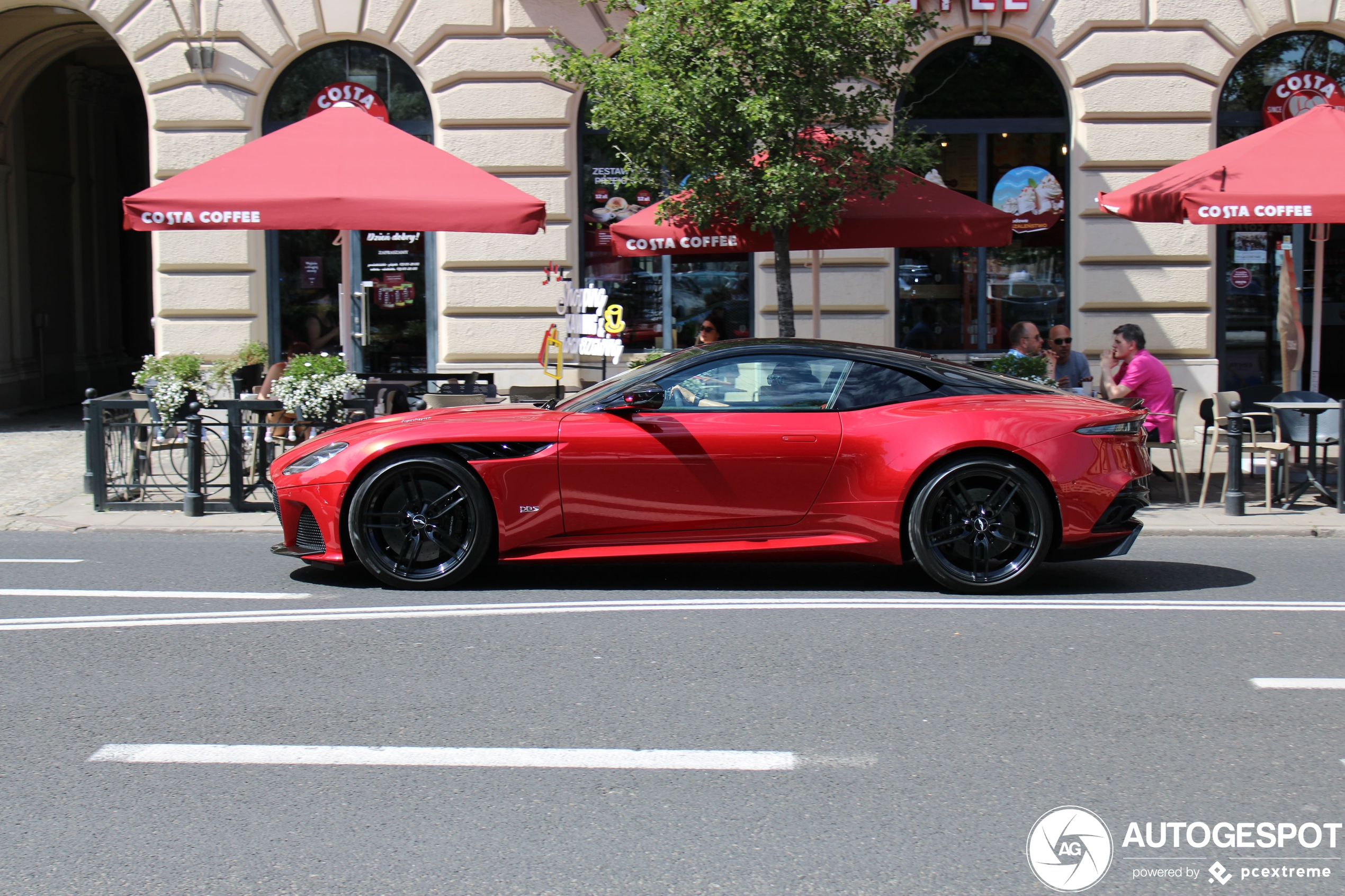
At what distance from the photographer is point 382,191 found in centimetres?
979

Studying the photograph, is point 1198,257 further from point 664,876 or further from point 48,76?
point 48,76

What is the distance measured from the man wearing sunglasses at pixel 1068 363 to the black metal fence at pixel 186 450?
577 cm

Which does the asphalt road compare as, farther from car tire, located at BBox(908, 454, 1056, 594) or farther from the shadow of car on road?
car tire, located at BBox(908, 454, 1056, 594)

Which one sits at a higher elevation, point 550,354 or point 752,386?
point 550,354

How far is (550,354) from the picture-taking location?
46.7 ft

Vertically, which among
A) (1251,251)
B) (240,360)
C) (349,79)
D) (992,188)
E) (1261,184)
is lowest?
(240,360)

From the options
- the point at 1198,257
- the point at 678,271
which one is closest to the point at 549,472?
the point at 678,271

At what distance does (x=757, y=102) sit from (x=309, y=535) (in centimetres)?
504

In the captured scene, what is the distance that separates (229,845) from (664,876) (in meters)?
1.24

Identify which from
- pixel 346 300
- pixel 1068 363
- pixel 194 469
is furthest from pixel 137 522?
pixel 1068 363

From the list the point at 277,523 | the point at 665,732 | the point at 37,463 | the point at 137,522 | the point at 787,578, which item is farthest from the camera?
the point at 37,463

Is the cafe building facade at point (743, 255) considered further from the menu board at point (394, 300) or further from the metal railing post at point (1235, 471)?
the metal railing post at point (1235, 471)

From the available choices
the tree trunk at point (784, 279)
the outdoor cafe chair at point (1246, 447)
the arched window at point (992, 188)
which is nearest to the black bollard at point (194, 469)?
the tree trunk at point (784, 279)

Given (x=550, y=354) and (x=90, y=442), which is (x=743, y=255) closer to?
(x=550, y=354)
